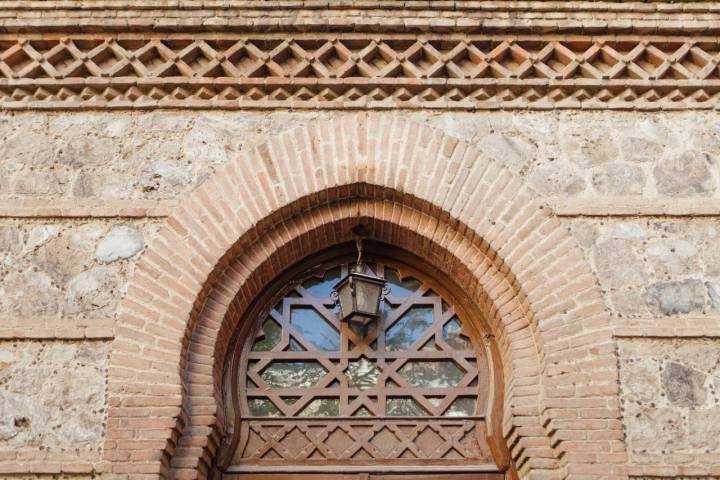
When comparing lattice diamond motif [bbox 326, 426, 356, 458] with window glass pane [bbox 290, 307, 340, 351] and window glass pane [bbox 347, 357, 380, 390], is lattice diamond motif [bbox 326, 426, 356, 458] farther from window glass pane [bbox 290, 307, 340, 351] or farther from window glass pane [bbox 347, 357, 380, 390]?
window glass pane [bbox 290, 307, 340, 351]

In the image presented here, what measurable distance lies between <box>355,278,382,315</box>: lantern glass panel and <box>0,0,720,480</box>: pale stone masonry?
1.31ft

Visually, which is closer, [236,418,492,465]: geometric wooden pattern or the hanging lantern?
[236,418,492,465]: geometric wooden pattern

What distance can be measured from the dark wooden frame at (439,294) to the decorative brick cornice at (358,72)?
99cm

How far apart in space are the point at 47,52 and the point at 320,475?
10.7 ft

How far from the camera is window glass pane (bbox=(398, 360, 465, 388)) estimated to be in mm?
5254

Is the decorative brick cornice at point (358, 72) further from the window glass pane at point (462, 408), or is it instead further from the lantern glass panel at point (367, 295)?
the window glass pane at point (462, 408)

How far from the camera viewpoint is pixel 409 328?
542 centimetres

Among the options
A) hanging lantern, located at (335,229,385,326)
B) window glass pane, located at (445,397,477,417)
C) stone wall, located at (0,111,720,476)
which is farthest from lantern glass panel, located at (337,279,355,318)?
stone wall, located at (0,111,720,476)

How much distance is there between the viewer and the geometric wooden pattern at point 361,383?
506 centimetres

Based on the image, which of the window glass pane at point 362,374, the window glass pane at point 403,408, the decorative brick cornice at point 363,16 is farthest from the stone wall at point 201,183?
the window glass pane at point 362,374

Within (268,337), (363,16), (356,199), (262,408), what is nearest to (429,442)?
(262,408)

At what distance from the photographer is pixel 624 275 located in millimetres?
5039

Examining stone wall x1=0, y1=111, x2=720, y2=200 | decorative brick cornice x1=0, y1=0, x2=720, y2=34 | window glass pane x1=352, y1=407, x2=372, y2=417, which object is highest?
decorative brick cornice x1=0, y1=0, x2=720, y2=34

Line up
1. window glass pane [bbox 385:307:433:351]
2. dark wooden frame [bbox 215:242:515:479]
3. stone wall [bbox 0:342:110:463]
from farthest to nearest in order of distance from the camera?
window glass pane [bbox 385:307:433:351] < dark wooden frame [bbox 215:242:515:479] < stone wall [bbox 0:342:110:463]
